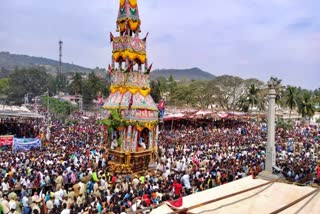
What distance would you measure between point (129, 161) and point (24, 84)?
88.8 metres

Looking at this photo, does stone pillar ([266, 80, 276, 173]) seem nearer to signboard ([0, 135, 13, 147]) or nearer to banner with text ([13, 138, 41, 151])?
banner with text ([13, 138, 41, 151])

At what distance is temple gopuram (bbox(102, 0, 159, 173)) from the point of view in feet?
51.2

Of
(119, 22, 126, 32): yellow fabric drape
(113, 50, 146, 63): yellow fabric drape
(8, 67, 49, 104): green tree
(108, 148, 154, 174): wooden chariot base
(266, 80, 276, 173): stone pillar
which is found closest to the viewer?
(266, 80, 276, 173): stone pillar

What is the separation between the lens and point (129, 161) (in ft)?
50.6

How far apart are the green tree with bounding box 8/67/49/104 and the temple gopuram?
78.7 metres

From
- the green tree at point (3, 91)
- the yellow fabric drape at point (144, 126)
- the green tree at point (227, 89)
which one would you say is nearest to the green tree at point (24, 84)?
the green tree at point (3, 91)

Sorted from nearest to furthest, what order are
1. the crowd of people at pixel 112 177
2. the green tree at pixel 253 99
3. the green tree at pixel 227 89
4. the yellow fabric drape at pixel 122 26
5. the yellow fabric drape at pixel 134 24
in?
the crowd of people at pixel 112 177, the yellow fabric drape at pixel 134 24, the yellow fabric drape at pixel 122 26, the green tree at pixel 253 99, the green tree at pixel 227 89

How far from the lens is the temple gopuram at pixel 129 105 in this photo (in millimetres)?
15594

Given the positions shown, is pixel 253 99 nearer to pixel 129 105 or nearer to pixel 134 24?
pixel 134 24

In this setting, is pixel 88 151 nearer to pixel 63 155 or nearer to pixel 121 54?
pixel 63 155

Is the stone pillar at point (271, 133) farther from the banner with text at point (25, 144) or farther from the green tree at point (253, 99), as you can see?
the green tree at point (253, 99)

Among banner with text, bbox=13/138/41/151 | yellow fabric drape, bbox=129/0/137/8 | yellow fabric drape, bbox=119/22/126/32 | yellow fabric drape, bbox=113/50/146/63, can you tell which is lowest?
banner with text, bbox=13/138/41/151

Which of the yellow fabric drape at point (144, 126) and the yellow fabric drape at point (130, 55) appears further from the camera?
the yellow fabric drape at point (130, 55)

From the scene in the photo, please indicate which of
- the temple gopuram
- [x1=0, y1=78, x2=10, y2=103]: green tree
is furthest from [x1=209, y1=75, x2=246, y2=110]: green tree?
[x1=0, y1=78, x2=10, y2=103]: green tree
